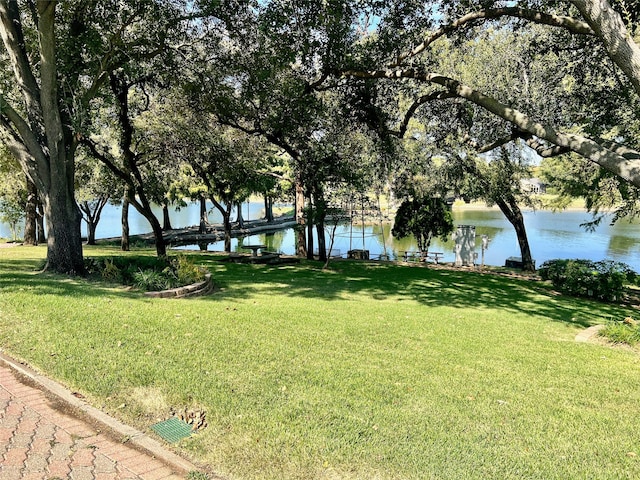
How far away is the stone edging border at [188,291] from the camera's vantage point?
7.70 meters

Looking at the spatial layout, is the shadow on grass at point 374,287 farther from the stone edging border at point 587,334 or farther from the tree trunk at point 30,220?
the tree trunk at point 30,220

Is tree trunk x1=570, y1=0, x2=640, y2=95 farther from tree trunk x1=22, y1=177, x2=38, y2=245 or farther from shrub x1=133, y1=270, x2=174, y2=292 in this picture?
tree trunk x1=22, y1=177, x2=38, y2=245

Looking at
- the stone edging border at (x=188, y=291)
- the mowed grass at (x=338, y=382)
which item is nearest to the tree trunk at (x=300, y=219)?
the stone edging border at (x=188, y=291)

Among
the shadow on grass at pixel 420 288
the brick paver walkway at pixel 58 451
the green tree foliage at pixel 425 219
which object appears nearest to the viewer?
the brick paver walkway at pixel 58 451

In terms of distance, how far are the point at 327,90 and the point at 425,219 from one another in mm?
10778

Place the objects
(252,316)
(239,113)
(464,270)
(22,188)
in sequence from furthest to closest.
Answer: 1. (22,188)
2. (464,270)
3. (239,113)
4. (252,316)

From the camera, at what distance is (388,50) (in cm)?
930

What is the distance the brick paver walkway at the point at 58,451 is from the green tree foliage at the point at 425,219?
63.3 ft

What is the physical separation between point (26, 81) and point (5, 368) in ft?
23.0

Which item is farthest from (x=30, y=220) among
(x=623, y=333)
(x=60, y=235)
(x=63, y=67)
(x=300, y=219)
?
(x=623, y=333)

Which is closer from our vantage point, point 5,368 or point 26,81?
point 5,368

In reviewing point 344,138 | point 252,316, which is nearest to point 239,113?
point 344,138

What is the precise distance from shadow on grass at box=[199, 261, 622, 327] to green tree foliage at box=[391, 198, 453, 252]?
17.5 feet

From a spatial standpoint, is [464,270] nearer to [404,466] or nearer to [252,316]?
[252,316]
